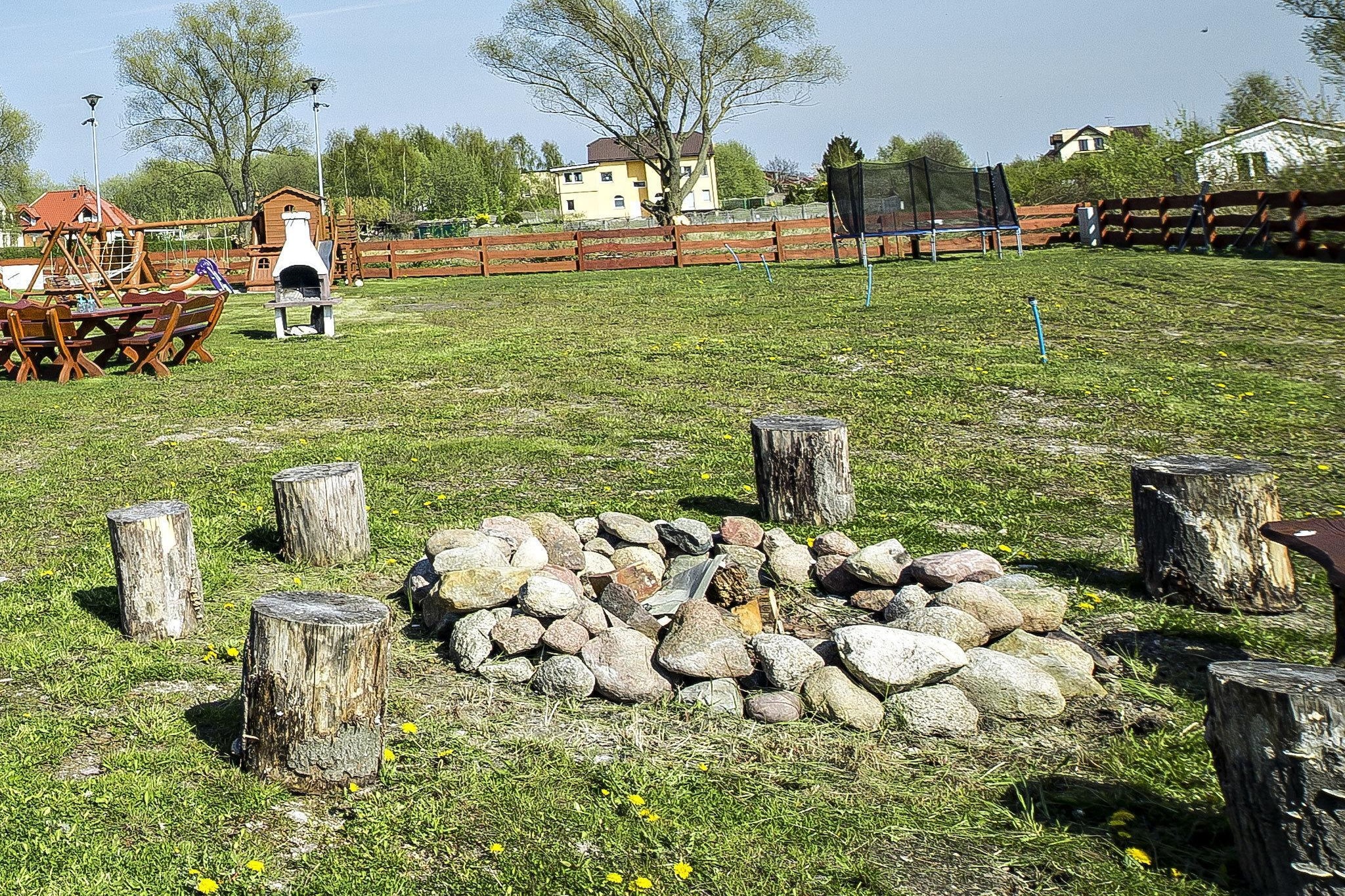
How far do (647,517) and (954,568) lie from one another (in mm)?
2103

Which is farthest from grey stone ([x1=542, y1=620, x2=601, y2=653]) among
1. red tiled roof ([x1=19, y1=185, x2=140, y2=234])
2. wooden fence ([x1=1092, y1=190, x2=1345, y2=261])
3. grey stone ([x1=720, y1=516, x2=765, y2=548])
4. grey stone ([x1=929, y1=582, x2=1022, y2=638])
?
red tiled roof ([x1=19, y1=185, x2=140, y2=234])

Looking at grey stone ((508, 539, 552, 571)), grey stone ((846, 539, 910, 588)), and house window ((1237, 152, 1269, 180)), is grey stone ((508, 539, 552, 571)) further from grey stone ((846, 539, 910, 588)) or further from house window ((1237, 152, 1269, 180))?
house window ((1237, 152, 1269, 180))

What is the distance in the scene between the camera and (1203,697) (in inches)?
164

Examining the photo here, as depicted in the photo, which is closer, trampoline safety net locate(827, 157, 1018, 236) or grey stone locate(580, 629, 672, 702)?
grey stone locate(580, 629, 672, 702)

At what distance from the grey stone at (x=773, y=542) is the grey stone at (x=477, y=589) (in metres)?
1.31

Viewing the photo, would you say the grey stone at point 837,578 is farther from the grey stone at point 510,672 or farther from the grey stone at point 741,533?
the grey stone at point 510,672

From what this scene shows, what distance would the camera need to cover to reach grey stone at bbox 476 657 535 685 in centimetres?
449

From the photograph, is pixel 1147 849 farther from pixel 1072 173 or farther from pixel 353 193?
pixel 353 193

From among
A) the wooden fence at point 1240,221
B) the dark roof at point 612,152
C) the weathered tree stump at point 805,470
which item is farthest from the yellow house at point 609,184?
the weathered tree stump at point 805,470

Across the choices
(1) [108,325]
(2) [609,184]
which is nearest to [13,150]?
(2) [609,184]

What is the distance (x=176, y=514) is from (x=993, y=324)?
37.6ft

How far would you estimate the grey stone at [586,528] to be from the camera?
5.80 m

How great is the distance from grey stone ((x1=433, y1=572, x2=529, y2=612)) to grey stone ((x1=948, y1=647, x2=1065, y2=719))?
1.86m

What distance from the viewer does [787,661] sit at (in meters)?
4.30
